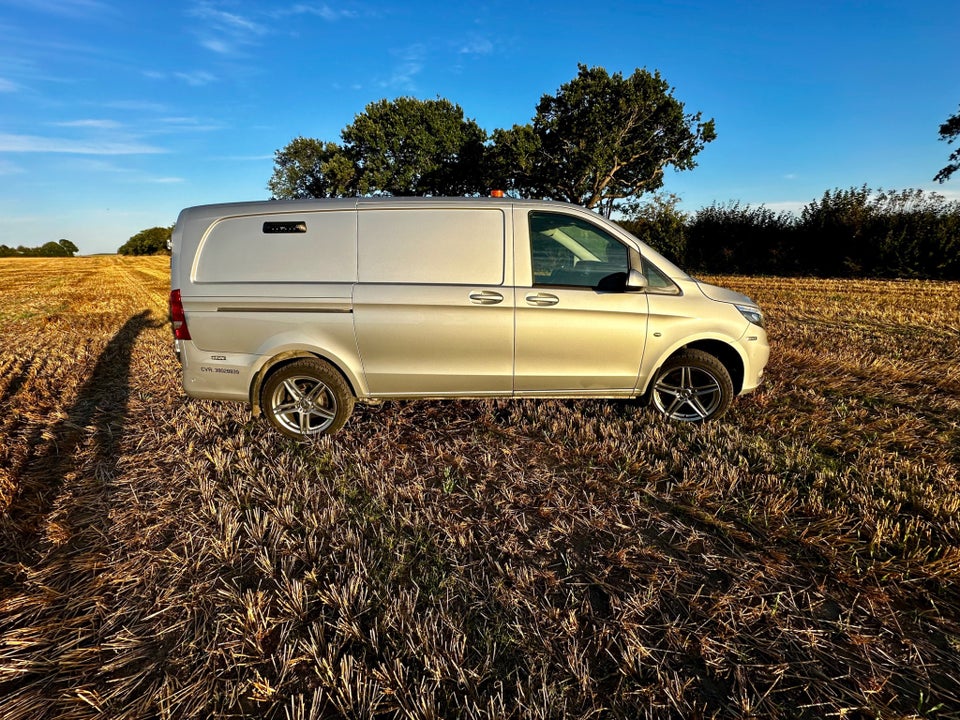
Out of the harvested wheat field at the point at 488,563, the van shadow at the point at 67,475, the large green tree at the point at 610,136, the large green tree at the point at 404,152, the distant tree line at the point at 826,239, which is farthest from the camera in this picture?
the large green tree at the point at 404,152

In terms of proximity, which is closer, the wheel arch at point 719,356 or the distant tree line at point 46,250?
the wheel arch at point 719,356

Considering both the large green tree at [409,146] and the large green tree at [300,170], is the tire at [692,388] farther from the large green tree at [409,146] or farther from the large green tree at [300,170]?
the large green tree at [300,170]

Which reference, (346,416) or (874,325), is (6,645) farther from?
(874,325)

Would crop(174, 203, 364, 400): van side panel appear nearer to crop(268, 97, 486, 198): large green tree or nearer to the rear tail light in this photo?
the rear tail light

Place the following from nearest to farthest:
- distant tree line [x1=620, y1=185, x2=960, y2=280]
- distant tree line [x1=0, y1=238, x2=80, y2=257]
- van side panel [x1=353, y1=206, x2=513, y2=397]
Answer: van side panel [x1=353, y1=206, x2=513, y2=397] < distant tree line [x1=620, y1=185, x2=960, y2=280] < distant tree line [x1=0, y1=238, x2=80, y2=257]

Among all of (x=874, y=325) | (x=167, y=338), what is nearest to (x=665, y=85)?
(x=874, y=325)

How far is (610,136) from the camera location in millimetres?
27375

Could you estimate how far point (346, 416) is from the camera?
11.6 feet

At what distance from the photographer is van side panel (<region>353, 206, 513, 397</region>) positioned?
130 inches

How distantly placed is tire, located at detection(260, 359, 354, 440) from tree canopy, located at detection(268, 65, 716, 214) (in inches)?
1125

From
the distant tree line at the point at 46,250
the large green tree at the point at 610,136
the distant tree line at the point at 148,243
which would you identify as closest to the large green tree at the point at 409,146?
the large green tree at the point at 610,136

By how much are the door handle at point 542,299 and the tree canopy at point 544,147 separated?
91.6 ft

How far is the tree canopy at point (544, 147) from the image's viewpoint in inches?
1066

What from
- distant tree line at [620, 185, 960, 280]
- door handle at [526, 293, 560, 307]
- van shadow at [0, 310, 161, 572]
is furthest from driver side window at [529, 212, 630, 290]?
distant tree line at [620, 185, 960, 280]
